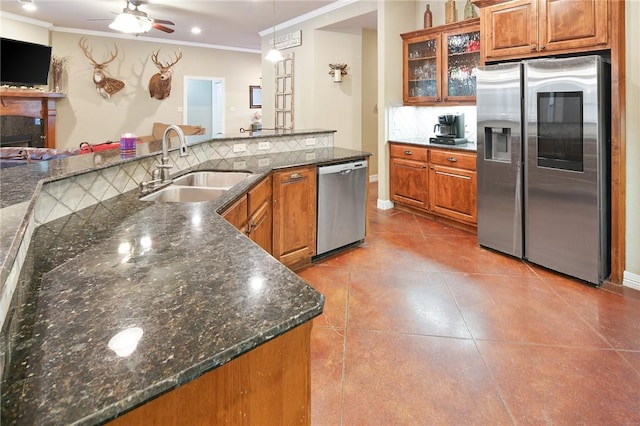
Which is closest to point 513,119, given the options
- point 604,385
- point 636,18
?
point 636,18

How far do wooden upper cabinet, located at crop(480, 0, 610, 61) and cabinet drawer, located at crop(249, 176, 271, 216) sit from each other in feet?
7.71

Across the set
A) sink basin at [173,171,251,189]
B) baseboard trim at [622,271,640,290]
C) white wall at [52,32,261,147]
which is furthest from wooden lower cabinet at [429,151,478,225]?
white wall at [52,32,261,147]

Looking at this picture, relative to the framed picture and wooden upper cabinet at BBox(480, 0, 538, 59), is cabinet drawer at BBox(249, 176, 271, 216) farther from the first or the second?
the framed picture

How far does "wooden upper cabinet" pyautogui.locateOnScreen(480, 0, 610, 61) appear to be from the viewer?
2908 mm

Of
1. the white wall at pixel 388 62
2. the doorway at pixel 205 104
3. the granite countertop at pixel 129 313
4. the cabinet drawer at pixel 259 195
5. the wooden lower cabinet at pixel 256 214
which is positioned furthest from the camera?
the doorway at pixel 205 104

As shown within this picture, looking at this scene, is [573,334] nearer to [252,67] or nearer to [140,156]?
[140,156]

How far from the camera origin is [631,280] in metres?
2.94

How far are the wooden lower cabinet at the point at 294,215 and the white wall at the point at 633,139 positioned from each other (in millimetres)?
2290

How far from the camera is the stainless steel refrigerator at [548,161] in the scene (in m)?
2.90

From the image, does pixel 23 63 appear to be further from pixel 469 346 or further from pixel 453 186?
pixel 469 346

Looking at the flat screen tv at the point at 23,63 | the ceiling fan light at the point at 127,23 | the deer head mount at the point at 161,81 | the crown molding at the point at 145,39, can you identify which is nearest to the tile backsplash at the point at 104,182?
the ceiling fan light at the point at 127,23

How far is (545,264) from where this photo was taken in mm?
3281

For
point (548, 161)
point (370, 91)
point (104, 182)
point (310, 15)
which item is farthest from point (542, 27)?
point (310, 15)

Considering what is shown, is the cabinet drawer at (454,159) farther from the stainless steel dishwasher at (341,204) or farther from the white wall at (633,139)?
the white wall at (633,139)
